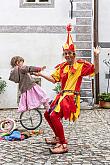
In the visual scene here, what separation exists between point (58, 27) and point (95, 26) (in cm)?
263

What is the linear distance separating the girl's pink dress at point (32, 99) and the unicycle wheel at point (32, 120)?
0.29 metres

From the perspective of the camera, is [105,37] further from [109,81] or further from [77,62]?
[77,62]

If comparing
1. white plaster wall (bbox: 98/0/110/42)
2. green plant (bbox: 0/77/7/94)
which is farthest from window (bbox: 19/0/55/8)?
white plaster wall (bbox: 98/0/110/42)

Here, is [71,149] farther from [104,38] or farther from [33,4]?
[104,38]

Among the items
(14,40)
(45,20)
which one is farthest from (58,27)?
(14,40)

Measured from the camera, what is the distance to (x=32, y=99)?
355 inches

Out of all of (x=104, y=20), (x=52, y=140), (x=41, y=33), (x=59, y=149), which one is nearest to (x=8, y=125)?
(x=52, y=140)

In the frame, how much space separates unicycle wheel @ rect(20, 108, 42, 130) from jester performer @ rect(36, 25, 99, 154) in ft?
7.42

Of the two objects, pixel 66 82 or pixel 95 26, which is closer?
pixel 66 82

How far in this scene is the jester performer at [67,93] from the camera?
6.75 metres

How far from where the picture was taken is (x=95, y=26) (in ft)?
53.4

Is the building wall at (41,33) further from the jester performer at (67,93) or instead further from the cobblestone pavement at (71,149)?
the jester performer at (67,93)

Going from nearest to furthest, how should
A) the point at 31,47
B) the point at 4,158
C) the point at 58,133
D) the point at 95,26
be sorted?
the point at 4,158 → the point at 58,133 → the point at 31,47 → the point at 95,26

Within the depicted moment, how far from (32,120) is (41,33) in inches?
206
